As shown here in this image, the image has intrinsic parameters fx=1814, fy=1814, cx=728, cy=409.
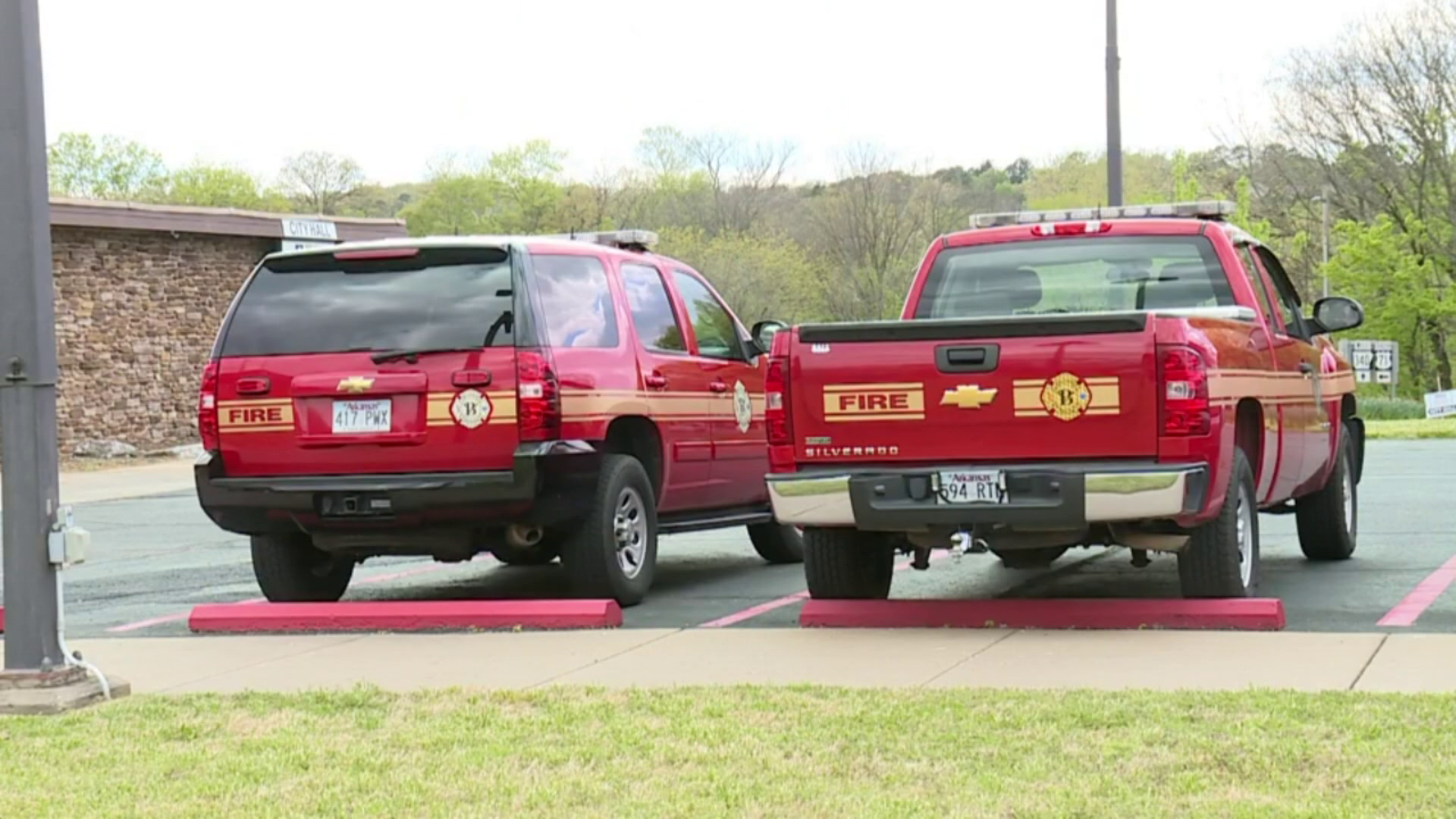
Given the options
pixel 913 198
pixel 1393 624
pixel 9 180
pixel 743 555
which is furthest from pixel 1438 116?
pixel 9 180

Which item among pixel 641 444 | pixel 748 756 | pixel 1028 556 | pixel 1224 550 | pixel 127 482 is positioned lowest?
pixel 127 482

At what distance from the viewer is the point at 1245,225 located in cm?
4762

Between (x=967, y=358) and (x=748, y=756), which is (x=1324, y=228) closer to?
(x=967, y=358)

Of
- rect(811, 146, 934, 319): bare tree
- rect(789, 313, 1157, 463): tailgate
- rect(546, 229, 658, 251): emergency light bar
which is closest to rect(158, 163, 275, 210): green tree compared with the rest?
rect(811, 146, 934, 319): bare tree

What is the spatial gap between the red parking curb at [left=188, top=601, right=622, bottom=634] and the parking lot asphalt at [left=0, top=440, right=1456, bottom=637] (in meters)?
0.35

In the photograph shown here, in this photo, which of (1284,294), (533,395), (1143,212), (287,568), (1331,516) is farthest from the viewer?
(1331,516)

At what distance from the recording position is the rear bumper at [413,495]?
8.72 meters

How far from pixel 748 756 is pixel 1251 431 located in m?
4.26

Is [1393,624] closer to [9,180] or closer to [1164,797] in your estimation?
[1164,797]

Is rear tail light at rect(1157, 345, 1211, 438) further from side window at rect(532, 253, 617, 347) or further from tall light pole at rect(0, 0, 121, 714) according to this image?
tall light pole at rect(0, 0, 121, 714)

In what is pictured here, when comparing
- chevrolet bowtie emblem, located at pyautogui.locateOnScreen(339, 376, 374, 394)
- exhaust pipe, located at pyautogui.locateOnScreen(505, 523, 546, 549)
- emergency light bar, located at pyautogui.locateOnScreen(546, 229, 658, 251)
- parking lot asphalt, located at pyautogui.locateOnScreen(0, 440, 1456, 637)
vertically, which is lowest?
parking lot asphalt, located at pyautogui.locateOnScreen(0, 440, 1456, 637)

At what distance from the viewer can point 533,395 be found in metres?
8.73

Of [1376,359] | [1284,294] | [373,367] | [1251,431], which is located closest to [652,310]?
[373,367]

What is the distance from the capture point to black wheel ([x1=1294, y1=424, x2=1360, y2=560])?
10852mm
